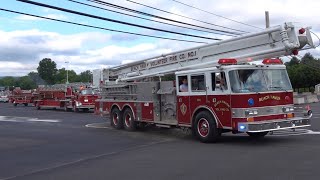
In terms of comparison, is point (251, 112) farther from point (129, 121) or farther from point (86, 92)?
point (86, 92)

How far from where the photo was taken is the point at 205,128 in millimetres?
13430

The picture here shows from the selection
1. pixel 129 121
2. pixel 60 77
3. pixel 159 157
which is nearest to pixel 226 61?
pixel 159 157

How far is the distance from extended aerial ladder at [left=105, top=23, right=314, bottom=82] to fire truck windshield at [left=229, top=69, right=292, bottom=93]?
64 centimetres

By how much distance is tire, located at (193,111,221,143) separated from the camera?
43.0 feet

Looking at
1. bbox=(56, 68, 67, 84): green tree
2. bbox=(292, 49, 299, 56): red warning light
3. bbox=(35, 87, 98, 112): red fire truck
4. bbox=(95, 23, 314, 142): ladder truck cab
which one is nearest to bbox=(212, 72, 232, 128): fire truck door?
bbox=(95, 23, 314, 142): ladder truck cab

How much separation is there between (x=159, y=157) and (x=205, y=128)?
2.99m

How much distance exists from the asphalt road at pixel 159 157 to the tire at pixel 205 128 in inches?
10.9

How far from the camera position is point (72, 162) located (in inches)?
417

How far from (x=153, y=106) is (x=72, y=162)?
5.93 m

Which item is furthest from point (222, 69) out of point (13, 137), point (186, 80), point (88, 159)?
point (13, 137)

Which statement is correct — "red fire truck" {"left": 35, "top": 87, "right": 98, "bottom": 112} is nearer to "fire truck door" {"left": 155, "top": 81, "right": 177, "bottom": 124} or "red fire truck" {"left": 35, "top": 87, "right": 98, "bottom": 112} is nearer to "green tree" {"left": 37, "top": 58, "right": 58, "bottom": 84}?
"fire truck door" {"left": 155, "top": 81, "right": 177, "bottom": 124}

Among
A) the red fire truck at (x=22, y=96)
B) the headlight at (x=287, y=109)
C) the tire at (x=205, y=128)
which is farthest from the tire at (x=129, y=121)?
the red fire truck at (x=22, y=96)

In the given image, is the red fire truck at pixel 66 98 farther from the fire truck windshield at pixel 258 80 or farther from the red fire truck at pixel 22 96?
the fire truck windshield at pixel 258 80

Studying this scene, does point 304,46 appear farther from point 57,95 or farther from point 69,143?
point 57,95
